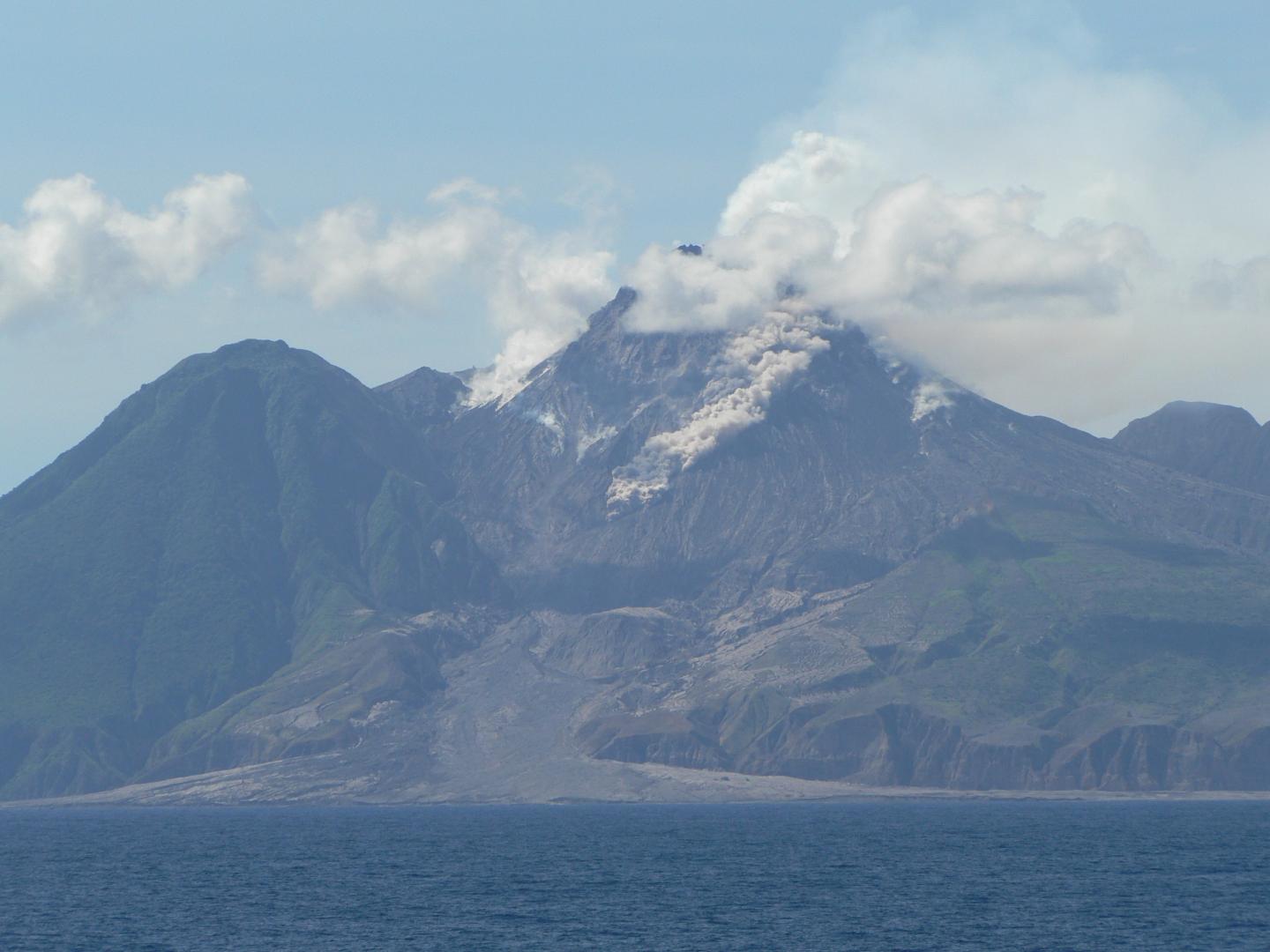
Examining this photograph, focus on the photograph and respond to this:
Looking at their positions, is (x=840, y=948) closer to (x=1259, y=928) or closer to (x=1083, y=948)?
(x=1083, y=948)

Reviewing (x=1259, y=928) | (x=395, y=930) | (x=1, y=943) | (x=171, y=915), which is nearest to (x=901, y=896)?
(x=1259, y=928)

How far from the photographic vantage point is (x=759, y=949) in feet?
515

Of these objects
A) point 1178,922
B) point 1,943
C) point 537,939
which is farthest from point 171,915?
point 1178,922

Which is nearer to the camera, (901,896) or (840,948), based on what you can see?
(840,948)

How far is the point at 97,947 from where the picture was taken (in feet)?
520

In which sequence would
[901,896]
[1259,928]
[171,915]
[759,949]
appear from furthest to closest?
[901,896] < [171,915] < [1259,928] < [759,949]

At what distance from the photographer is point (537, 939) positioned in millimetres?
Answer: 163125

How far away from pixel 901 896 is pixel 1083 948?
43.4m

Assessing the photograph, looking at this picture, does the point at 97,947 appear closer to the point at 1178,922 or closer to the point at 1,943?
the point at 1,943

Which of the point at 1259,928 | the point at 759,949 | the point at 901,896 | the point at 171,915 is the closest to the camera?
the point at 759,949

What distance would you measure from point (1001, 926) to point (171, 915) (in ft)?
260

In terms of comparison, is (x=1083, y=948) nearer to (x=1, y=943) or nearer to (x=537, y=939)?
(x=537, y=939)

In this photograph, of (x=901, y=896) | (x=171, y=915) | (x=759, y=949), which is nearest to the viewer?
(x=759, y=949)

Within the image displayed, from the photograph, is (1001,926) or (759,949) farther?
(1001,926)
